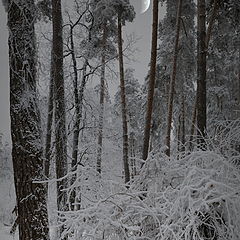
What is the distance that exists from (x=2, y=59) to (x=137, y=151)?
90.3ft

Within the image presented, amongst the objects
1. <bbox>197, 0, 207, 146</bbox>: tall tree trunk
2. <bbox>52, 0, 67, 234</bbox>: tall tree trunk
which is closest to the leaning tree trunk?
<bbox>52, 0, 67, 234</bbox>: tall tree trunk

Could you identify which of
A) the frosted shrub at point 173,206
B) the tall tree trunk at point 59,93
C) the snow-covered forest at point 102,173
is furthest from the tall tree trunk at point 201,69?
the frosted shrub at point 173,206

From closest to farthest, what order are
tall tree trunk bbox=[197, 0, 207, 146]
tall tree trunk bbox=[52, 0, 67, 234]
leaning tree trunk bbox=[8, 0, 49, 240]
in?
leaning tree trunk bbox=[8, 0, 49, 240] → tall tree trunk bbox=[197, 0, 207, 146] → tall tree trunk bbox=[52, 0, 67, 234]

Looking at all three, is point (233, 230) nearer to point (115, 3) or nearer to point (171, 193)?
point (171, 193)

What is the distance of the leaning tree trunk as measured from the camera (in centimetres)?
472

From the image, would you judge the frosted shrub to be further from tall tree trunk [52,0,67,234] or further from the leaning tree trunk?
tall tree trunk [52,0,67,234]

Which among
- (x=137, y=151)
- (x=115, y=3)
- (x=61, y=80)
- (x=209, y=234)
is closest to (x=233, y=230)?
(x=209, y=234)

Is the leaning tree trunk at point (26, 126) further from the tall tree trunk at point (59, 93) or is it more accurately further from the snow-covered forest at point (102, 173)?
the tall tree trunk at point (59, 93)

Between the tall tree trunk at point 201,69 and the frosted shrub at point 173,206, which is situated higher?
the tall tree trunk at point 201,69

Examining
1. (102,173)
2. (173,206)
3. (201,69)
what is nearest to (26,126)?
(102,173)

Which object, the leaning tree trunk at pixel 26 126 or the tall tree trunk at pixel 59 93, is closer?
the leaning tree trunk at pixel 26 126

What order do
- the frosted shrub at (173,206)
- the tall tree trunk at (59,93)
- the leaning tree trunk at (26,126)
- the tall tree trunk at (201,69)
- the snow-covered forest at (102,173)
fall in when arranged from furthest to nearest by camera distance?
1. the tall tree trunk at (59,93)
2. the tall tree trunk at (201,69)
3. the leaning tree trunk at (26,126)
4. the snow-covered forest at (102,173)
5. the frosted shrub at (173,206)

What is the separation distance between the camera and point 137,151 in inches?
1284

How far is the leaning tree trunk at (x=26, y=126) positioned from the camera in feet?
15.5
